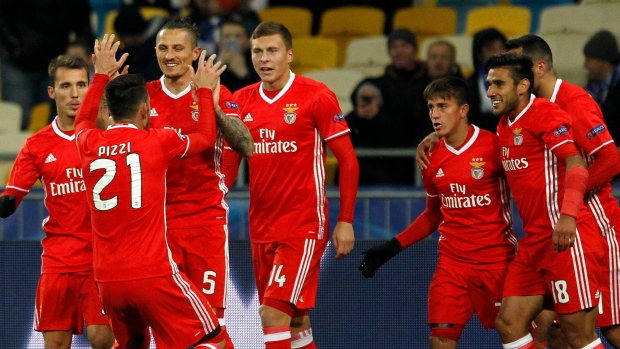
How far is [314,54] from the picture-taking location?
13.7 metres

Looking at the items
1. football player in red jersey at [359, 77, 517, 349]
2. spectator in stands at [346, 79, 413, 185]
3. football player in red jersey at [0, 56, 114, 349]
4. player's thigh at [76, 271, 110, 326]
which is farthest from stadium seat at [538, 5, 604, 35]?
player's thigh at [76, 271, 110, 326]

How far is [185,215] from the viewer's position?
7.24 metres

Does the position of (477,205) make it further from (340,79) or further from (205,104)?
(340,79)

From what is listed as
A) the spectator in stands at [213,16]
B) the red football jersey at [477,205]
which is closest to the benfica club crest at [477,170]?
the red football jersey at [477,205]

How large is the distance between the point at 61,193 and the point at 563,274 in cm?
315

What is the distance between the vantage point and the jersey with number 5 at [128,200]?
6457 millimetres

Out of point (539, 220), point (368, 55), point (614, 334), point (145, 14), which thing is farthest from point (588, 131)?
point (145, 14)

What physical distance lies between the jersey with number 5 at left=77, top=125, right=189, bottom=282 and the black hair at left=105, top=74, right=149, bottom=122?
0.27ft


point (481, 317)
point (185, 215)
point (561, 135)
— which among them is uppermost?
point (561, 135)

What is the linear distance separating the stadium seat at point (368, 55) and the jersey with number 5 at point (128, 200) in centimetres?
688

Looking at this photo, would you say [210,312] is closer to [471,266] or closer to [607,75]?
[471,266]

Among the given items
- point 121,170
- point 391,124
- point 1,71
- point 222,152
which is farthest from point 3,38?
point 121,170

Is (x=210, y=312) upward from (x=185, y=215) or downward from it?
downward

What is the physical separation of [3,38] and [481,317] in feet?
23.8
